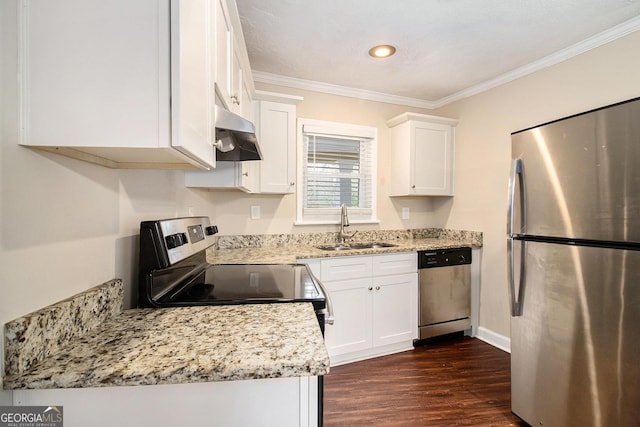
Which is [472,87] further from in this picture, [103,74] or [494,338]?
[103,74]

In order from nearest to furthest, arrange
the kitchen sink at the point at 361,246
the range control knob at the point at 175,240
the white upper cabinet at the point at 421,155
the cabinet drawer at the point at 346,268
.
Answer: the range control knob at the point at 175,240 < the cabinet drawer at the point at 346,268 < the kitchen sink at the point at 361,246 < the white upper cabinet at the point at 421,155

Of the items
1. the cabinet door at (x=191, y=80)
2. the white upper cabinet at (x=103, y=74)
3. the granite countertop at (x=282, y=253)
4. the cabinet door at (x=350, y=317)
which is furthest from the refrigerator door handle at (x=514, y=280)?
the white upper cabinet at (x=103, y=74)

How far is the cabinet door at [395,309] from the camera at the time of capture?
247cm

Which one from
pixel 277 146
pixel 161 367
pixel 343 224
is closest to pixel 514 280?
pixel 343 224

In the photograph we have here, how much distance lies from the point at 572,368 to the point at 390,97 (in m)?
2.66

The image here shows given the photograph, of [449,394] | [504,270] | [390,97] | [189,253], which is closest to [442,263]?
[504,270]

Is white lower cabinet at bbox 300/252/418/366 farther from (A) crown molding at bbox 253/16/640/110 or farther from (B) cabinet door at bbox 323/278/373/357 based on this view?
(A) crown molding at bbox 253/16/640/110

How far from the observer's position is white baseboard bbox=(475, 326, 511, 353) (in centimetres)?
259

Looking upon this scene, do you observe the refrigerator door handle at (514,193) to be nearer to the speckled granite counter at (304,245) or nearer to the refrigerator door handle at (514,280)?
the refrigerator door handle at (514,280)

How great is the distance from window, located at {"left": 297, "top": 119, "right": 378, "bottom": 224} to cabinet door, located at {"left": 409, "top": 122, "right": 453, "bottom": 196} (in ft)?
1.31

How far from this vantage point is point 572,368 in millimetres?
1418

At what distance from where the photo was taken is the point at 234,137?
147 centimetres

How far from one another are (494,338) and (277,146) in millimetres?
2587

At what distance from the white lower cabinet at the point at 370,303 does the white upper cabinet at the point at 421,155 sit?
830 millimetres
